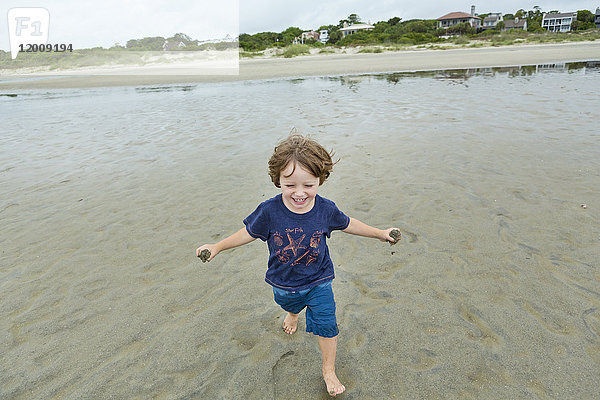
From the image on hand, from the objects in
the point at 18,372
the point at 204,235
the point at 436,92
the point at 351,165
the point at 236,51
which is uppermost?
the point at 236,51

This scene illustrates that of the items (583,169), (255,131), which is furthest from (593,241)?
(255,131)

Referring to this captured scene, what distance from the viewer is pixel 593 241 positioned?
3.95 metres

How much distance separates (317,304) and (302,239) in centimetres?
47

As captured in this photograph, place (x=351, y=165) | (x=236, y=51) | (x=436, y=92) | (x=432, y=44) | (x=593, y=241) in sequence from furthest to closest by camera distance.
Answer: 1. (x=236, y=51)
2. (x=432, y=44)
3. (x=436, y=92)
4. (x=351, y=165)
5. (x=593, y=241)

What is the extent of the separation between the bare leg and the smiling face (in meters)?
0.94

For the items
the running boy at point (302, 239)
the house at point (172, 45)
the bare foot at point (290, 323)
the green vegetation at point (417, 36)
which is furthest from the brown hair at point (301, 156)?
the house at point (172, 45)

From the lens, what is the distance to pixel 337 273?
149 inches

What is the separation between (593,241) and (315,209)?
3.51 metres

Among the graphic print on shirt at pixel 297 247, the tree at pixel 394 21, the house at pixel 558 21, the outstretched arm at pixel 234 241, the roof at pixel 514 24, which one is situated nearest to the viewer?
the graphic print on shirt at pixel 297 247

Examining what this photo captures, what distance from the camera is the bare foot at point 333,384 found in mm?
2430

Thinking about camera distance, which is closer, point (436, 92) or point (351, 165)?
point (351, 165)

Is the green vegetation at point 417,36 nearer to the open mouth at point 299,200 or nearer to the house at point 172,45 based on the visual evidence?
the house at point 172,45

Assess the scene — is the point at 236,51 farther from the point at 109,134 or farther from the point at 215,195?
the point at 215,195

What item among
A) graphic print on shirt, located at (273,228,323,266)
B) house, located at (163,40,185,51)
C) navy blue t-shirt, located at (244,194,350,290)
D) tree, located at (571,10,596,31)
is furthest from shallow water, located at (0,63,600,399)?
tree, located at (571,10,596,31)
